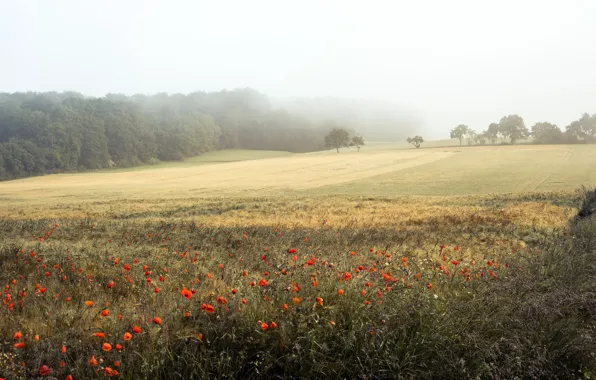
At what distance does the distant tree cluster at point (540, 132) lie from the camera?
87.8 m

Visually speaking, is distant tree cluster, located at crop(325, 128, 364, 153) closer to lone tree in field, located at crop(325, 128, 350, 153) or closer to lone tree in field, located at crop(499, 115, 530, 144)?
lone tree in field, located at crop(325, 128, 350, 153)

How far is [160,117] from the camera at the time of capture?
13525cm

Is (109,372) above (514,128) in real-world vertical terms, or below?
below

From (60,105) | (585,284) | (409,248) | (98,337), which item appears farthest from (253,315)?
(60,105)

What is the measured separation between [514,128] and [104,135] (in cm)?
9380

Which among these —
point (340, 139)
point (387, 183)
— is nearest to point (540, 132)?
point (340, 139)

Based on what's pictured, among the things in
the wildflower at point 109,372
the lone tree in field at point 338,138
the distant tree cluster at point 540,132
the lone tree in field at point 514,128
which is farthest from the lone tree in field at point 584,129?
the wildflower at point 109,372

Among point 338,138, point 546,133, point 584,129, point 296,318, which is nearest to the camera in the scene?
point 296,318

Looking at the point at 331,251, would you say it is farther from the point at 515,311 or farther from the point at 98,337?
the point at 98,337

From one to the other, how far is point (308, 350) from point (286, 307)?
40 cm

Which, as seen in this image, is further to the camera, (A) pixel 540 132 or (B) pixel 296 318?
(A) pixel 540 132

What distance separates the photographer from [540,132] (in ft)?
313

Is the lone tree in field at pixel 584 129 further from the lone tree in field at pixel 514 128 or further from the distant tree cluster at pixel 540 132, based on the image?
the lone tree in field at pixel 514 128

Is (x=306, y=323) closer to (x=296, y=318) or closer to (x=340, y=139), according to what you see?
(x=296, y=318)
